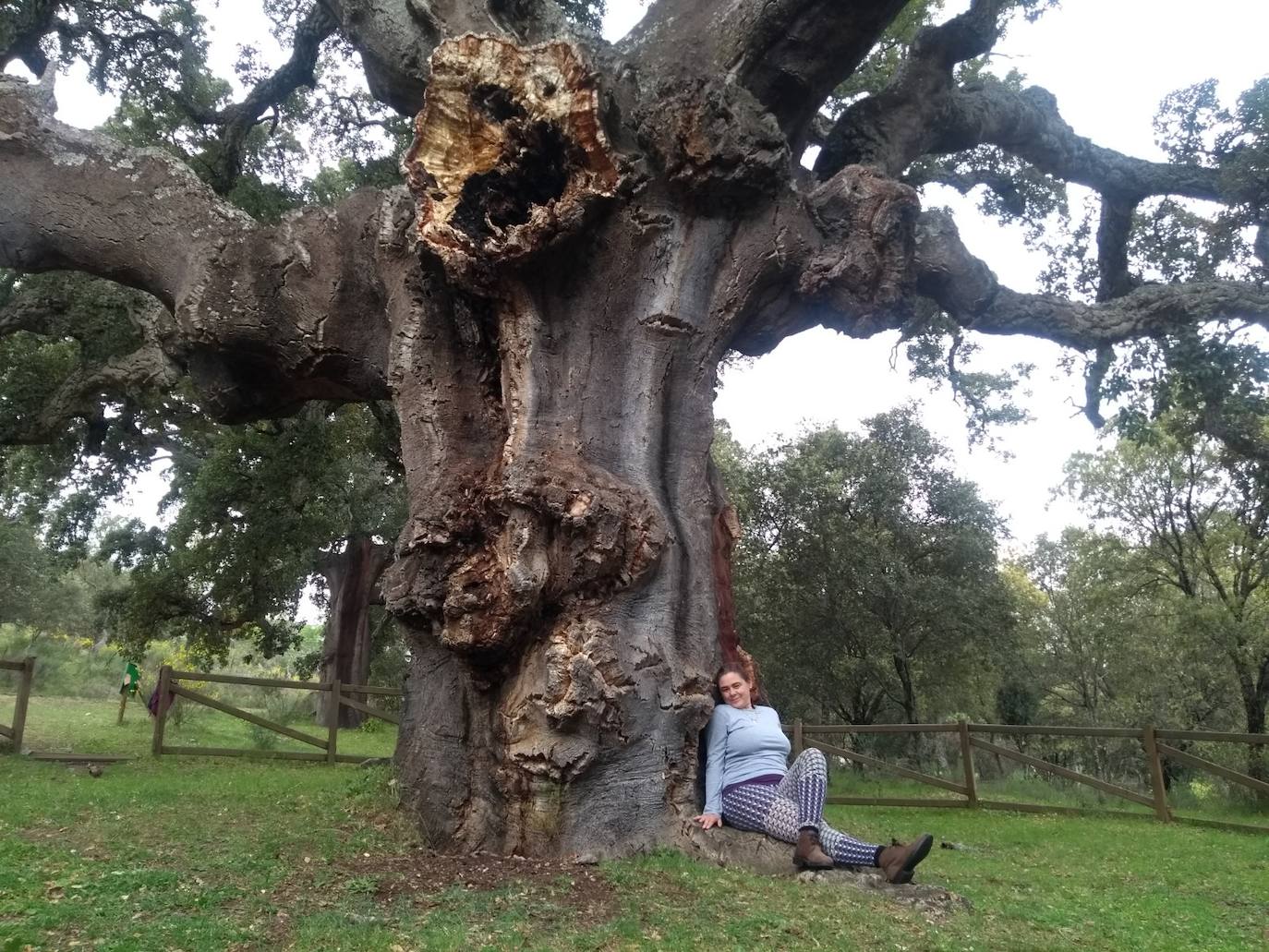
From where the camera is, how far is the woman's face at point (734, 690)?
4.87m

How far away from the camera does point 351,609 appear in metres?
18.2

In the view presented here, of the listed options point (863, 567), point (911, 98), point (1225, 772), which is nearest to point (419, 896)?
point (911, 98)

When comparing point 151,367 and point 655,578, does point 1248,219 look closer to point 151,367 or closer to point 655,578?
point 655,578

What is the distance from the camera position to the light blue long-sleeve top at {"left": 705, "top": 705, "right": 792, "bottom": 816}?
15.2ft

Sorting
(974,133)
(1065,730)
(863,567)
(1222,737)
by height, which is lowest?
(1065,730)

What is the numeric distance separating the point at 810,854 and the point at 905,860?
0.46 metres

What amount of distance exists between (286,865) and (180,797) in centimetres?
266

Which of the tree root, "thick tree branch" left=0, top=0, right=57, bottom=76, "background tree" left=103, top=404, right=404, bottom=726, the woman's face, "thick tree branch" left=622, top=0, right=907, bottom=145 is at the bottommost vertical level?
the tree root

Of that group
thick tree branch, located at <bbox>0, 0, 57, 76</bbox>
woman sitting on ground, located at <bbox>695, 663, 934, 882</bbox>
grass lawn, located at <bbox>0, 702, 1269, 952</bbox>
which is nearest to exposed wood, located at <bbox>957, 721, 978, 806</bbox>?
grass lawn, located at <bbox>0, 702, 1269, 952</bbox>

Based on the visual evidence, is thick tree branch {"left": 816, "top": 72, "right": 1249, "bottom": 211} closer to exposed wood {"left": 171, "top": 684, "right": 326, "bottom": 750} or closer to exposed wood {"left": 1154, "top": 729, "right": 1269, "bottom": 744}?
exposed wood {"left": 1154, "top": 729, "right": 1269, "bottom": 744}

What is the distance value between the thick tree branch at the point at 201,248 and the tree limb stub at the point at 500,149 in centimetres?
83

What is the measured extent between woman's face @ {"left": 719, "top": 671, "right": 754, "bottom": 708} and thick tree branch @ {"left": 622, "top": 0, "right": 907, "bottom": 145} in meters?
3.99

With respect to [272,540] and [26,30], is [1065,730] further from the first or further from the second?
[26,30]

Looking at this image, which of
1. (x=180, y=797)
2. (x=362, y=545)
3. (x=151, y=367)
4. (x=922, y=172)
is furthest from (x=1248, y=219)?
(x=362, y=545)
